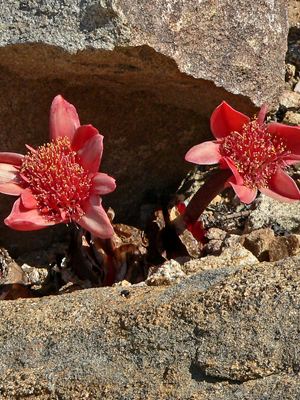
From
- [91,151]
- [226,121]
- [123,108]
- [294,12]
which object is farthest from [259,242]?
[294,12]

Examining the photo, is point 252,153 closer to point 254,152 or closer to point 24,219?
point 254,152

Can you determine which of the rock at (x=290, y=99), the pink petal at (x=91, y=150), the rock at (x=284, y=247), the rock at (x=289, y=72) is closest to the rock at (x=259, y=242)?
the rock at (x=284, y=247)

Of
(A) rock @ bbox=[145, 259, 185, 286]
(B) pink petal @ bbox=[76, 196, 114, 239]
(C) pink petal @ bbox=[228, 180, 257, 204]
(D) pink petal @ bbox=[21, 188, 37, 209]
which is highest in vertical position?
(C) pink petal @ bbox=[228, 180, 257, 204]

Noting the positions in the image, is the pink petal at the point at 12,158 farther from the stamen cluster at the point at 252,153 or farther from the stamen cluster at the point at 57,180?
the stamen cluster at the point at 252,153

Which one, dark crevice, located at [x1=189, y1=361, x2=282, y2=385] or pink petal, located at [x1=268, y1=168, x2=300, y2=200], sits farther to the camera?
pink petal, located at [x1=268, y1=168, x2=300, y2=200]

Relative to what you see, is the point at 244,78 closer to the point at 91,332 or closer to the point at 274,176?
the point at 274,176

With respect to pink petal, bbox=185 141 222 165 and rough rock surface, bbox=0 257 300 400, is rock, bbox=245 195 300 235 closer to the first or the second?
pink petal, bbox=185 141 222 165

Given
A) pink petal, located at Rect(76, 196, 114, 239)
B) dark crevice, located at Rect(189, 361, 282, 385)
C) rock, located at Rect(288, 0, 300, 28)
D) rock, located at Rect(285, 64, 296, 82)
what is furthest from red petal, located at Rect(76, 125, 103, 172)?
rock, located at Rect(288, 0, 300, 28)

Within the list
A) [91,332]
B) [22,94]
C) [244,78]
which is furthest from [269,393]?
[22,94]
